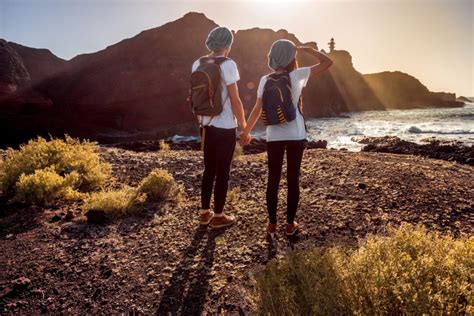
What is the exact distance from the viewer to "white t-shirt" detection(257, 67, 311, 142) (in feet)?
11.3

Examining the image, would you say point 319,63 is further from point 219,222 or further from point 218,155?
point 219,222

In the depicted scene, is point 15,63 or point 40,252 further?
point 15,63

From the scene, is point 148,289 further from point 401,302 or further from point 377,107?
point 377,107

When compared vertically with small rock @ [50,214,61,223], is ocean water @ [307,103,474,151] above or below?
above

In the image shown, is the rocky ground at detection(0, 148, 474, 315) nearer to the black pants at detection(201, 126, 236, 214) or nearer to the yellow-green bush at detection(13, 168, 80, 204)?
the yellow-green bush at detection(13, 168, 80, 204)

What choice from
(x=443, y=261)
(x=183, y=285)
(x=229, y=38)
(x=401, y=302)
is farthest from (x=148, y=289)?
(x=229, y=38)

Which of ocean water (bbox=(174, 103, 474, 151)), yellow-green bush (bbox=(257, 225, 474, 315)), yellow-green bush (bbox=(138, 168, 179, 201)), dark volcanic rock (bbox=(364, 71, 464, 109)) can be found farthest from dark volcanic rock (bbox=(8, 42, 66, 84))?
dark volcanic rock (bbox=(364, 71, 464, 109))

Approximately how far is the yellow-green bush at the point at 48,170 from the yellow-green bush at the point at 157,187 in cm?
115

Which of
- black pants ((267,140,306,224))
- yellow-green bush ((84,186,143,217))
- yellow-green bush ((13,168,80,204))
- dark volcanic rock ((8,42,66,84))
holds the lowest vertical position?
yellow-green bush ((84,186,143,217))

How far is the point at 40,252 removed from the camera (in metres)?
3.60

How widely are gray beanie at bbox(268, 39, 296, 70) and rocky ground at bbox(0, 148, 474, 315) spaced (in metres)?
2.04

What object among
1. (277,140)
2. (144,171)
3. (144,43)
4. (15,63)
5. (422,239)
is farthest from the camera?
(144,43)

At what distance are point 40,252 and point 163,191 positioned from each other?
2337 millimetres

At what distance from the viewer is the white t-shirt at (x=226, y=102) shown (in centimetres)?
361
